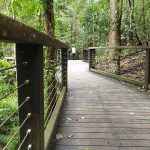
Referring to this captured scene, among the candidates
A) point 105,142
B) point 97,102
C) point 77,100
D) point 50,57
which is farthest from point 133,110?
point 50,57

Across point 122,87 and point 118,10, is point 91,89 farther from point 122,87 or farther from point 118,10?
point 118,10

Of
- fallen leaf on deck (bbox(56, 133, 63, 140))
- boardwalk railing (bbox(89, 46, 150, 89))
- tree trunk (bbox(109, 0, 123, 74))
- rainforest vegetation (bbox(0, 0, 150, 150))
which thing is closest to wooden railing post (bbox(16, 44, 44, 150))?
fallen leaf on deck (bbox(56, 133, 63, 140))

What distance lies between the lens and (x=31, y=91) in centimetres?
195

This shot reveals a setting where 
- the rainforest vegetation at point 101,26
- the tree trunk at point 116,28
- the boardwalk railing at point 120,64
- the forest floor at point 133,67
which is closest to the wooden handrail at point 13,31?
the rainforest vegetation at point 101,26

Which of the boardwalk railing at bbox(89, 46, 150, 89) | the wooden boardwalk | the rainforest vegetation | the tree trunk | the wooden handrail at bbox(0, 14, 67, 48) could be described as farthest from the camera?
the tree trunk

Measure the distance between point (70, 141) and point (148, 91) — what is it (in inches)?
139

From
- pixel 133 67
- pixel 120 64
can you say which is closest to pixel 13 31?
pixel 133 67

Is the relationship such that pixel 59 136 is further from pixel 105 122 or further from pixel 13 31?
pixel 13 31

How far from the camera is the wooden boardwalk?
311 cm

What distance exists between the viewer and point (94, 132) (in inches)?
137

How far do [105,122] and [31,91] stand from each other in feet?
7.03

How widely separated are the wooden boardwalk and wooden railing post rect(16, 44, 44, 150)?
3.33ft

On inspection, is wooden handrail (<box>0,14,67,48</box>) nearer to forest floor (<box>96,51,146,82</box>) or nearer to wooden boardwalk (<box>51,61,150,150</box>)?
wooden boardwalk (<box>51,61,150,150</box>)

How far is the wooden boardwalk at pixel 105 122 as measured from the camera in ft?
10.2
